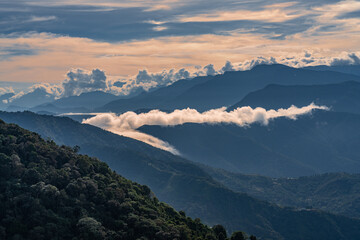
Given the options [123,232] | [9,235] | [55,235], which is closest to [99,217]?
[123,232]

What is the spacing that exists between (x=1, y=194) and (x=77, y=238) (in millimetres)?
36133

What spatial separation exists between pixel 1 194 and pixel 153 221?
61169mm

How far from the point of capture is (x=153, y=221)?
648 feet

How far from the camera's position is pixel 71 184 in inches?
7835

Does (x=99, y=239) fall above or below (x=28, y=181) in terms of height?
below

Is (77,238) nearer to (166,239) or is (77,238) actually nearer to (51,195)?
(51,195)

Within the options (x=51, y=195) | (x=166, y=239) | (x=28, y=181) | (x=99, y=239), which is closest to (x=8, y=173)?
(x=28, y=181)

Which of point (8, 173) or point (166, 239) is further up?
point (8, 173)

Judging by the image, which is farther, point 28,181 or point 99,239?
point 28,181

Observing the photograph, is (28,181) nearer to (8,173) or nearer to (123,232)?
(8,173)

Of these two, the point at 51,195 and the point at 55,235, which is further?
the point at 51,195

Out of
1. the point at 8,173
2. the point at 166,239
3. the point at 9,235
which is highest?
the point at 8,173

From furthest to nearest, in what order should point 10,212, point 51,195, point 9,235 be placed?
point 51,195 < point 10,212 < point 9,235

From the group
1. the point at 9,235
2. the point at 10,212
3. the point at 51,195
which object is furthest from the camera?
the point at 51,195
